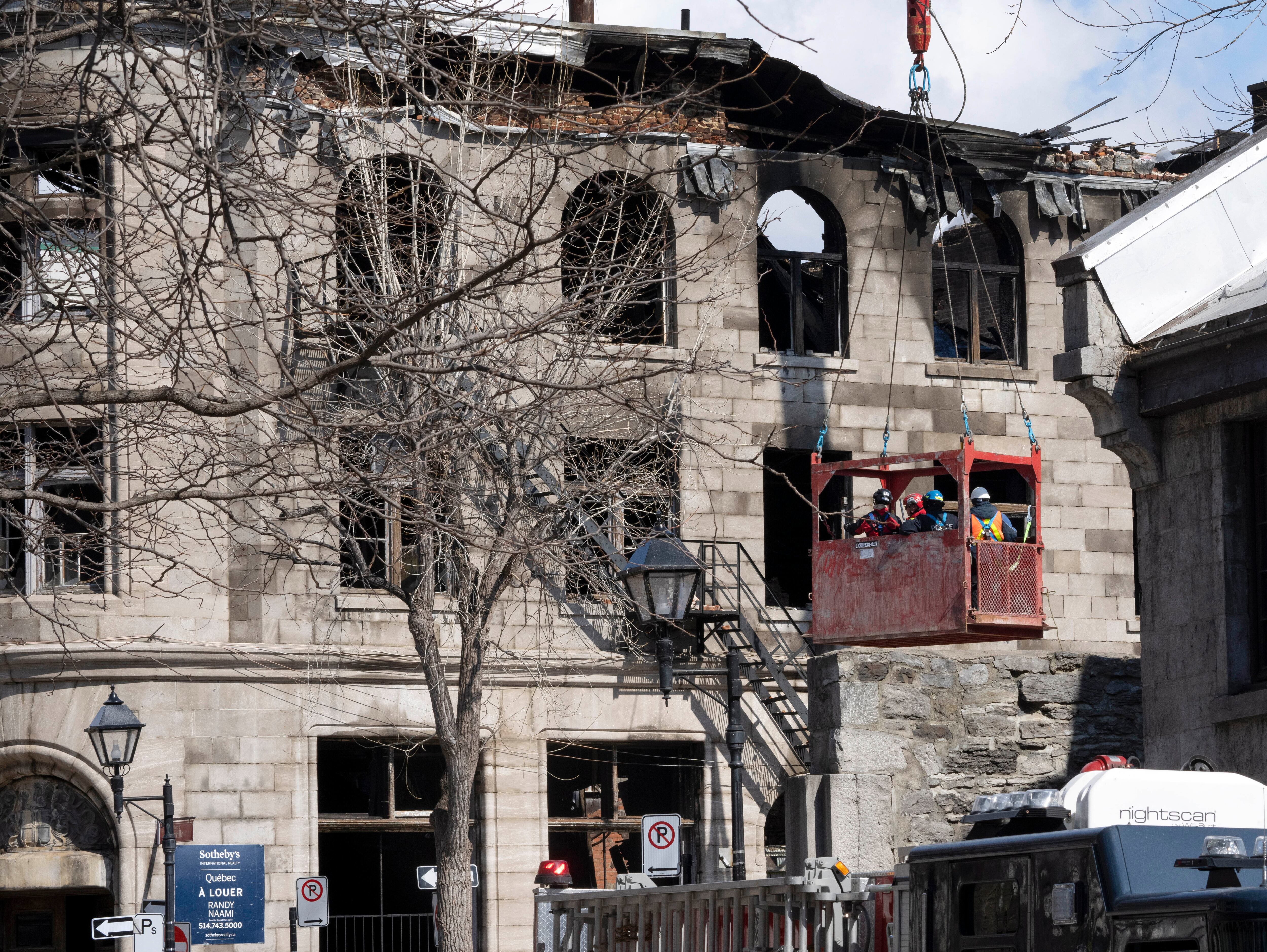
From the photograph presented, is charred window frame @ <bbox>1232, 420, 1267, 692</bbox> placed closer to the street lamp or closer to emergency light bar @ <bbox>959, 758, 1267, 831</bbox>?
the street lamp

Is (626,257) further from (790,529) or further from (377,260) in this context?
(790,529)

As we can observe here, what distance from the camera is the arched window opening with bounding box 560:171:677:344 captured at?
1791cm

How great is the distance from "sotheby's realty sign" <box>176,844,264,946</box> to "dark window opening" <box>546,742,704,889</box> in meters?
4.03

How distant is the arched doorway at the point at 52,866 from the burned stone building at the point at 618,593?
4cm

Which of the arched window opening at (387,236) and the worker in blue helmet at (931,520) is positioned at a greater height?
the arched window opening at (387,236)

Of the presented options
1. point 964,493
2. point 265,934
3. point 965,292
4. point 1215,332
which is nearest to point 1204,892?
point 1215,332

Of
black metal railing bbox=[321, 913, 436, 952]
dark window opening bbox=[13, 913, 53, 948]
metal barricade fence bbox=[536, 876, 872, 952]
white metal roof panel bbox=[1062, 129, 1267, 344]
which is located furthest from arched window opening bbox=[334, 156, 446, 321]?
dark window opening bbox=[13, 913, 53, 948]

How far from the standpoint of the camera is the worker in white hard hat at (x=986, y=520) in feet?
67.1

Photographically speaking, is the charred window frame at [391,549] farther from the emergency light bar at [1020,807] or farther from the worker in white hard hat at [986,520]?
the worker in white hard hat at [986,520]

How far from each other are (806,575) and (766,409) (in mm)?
2712

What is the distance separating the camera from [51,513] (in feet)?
66.7

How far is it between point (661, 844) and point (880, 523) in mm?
6526

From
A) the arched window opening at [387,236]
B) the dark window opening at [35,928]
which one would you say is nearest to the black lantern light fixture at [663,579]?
the arched window opening at [387,236]

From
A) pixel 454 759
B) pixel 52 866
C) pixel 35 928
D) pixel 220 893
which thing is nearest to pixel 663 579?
pixel 454 759
